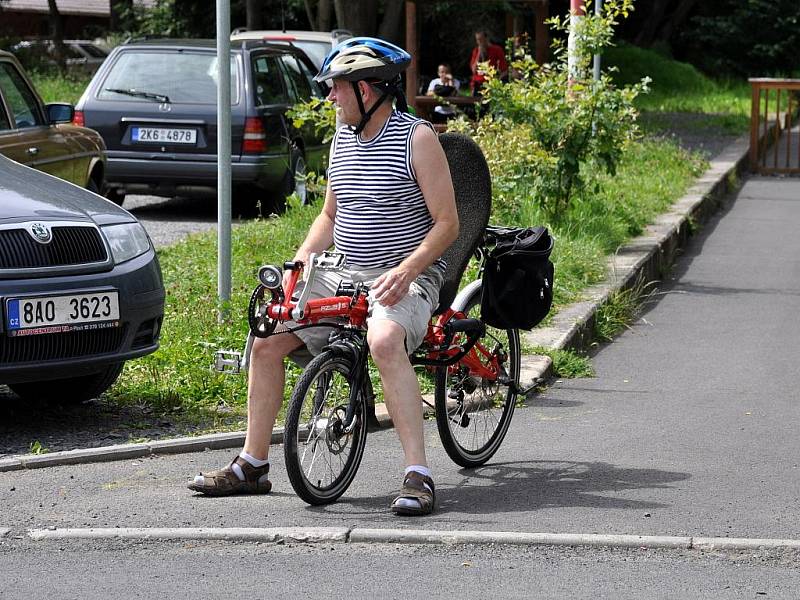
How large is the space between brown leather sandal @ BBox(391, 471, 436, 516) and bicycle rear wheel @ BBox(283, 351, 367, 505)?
0.84 ft

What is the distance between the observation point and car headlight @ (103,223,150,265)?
643 centimetres

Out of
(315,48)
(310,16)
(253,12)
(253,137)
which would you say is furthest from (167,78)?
(253,12)

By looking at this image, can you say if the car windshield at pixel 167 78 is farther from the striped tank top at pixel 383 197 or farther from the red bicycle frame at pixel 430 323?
the striped tank top at pixel 383 197

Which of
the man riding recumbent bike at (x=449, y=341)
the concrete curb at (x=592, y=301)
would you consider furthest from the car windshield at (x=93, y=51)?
the man riding recumbent bike at (x=449, y=341)

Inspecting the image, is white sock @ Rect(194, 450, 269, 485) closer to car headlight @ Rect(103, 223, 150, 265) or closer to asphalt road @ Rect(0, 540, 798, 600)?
asphalt road @ Rect(0, 540, 798, 600)

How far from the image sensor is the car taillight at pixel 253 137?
13.4 meters

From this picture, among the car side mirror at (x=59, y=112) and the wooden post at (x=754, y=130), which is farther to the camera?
the wooden post at (x=754, y=130)

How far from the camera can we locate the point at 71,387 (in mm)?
6727

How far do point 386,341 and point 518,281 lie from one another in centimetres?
85

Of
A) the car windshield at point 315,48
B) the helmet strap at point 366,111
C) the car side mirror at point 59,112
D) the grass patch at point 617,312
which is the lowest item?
the grass patch at point 617,312

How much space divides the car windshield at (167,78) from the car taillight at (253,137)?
27 cm

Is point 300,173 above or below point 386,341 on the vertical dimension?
below

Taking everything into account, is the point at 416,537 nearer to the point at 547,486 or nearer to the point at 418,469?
the point at 418,469

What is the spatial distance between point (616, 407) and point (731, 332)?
7.83ft
